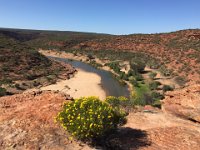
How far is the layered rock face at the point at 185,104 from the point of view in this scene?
1494 centimetres

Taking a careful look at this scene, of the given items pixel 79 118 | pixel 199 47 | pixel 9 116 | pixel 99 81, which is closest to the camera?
pixel 79 118

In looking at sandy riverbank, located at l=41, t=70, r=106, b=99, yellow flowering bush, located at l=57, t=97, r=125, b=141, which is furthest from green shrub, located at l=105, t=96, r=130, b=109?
sandy riverbank, located at l=41, t=70, r=106, b=99

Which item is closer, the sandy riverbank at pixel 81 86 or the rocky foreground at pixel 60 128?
the rocky foreground at pixel 60 128

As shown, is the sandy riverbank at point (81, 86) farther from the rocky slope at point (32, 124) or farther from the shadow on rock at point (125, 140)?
the shadow on rock at point (125, 140)

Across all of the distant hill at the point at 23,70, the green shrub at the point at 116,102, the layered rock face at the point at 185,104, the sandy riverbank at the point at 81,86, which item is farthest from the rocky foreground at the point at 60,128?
the sandy riverbank at the point at 81,86

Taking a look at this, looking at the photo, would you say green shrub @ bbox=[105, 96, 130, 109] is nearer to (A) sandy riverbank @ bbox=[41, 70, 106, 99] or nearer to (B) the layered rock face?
(B) the layered rock face

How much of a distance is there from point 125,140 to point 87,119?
2446mm

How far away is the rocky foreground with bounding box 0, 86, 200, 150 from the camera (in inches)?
420

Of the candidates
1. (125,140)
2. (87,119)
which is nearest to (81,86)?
(125,140)

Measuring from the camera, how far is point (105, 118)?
A: 10.9 metres

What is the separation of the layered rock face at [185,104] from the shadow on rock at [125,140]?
3.69m

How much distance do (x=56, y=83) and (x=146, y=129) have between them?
30934 mm

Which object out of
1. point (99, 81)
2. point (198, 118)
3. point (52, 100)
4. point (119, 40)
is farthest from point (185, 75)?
point (119, 40)

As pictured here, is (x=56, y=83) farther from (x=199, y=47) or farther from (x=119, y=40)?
(x=119, y=40)
